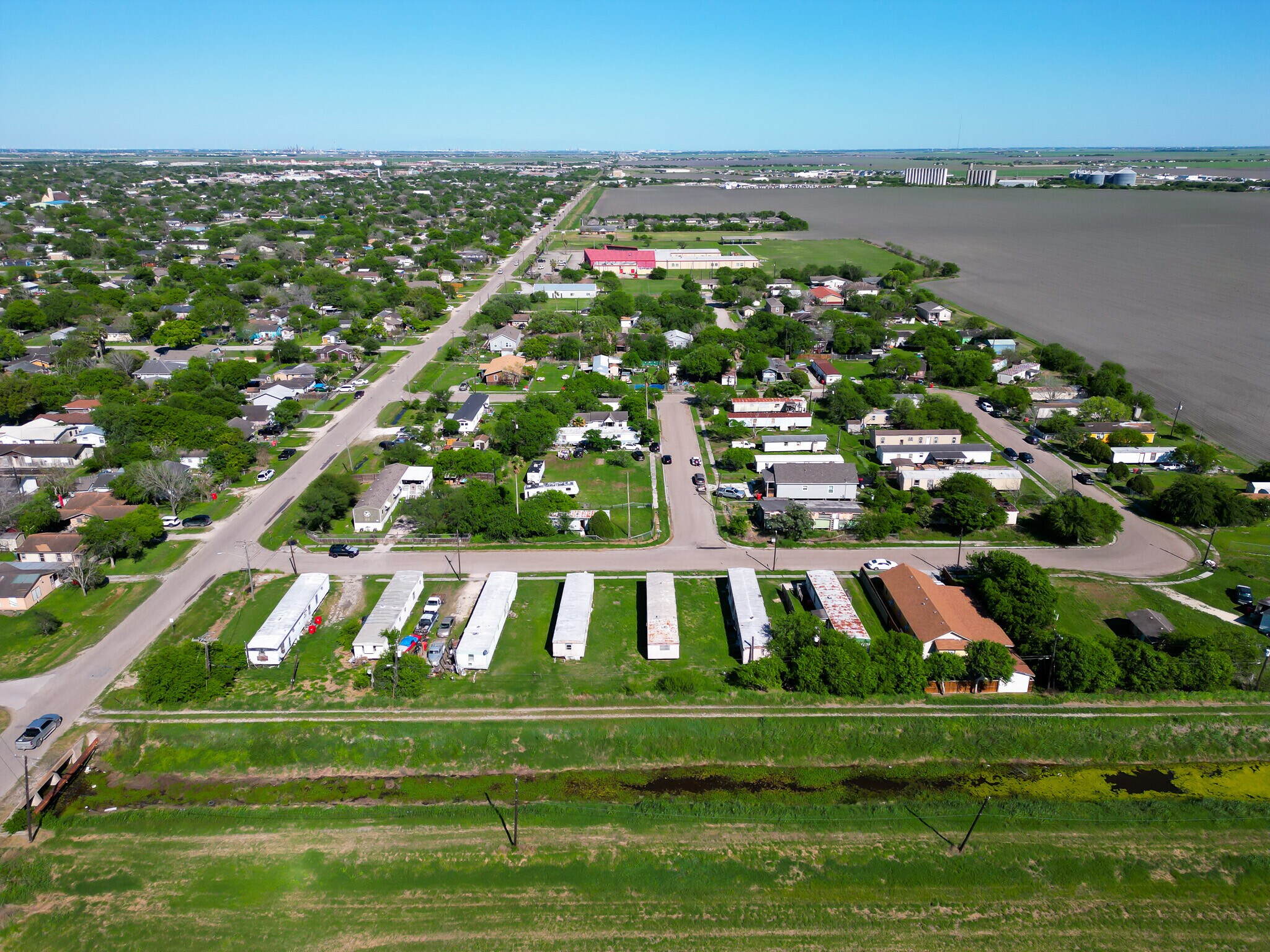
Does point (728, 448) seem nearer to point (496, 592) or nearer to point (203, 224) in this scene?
point (496, 592)

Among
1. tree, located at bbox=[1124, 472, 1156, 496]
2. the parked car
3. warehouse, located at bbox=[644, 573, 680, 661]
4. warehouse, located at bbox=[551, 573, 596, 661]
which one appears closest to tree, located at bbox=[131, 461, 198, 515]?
the parked car

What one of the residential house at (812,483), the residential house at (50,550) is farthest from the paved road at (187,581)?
the residential house at (812,483)

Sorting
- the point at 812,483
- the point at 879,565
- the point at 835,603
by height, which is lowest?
the point at 879,565

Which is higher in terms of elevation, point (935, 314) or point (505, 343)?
point (935, 314)

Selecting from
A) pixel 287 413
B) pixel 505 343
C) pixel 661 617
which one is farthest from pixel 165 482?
pixel 505 343

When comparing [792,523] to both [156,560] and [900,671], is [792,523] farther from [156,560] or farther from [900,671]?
[156,560]

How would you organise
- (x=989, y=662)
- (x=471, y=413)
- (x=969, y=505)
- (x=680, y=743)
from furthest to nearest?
(x=471, y=413)
(x=969, y=505)
(x=989, y=662)
(x=680, y=743)
